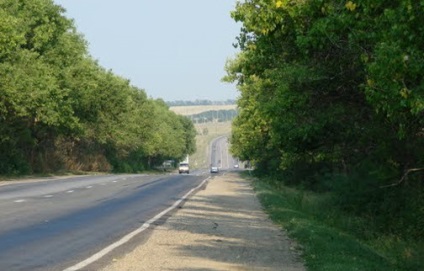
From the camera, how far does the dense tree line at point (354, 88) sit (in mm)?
10117

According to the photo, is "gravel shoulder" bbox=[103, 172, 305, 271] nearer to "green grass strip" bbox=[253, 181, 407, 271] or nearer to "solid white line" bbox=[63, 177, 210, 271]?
"green grass strip" bbox=[253, 181, 407, 271]

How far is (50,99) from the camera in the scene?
169ft

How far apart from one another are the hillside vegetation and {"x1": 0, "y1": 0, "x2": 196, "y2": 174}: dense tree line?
68.6 feet

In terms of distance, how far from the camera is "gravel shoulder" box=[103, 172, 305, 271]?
1148cm

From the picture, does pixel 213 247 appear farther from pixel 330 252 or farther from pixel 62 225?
pixel 62 225

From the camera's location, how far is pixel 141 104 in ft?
373

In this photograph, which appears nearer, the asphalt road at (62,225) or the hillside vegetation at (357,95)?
the hillside vegetation at (357,95)

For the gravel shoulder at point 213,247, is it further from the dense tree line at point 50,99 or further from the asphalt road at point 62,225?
the dense tree line at point 50,99

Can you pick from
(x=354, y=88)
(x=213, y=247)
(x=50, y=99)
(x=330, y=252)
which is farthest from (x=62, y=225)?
(x=50, y=99)

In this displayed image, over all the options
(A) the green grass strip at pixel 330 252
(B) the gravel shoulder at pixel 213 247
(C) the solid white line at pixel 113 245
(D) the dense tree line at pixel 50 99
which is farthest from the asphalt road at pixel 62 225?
(D) the dense tree line at pixel 50 99

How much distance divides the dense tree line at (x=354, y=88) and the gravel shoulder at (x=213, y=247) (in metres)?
2.88

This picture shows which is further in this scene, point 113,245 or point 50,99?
point 50,99

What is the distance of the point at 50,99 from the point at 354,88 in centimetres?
3601

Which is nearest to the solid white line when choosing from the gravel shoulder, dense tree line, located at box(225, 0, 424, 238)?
the gravel shoulder
